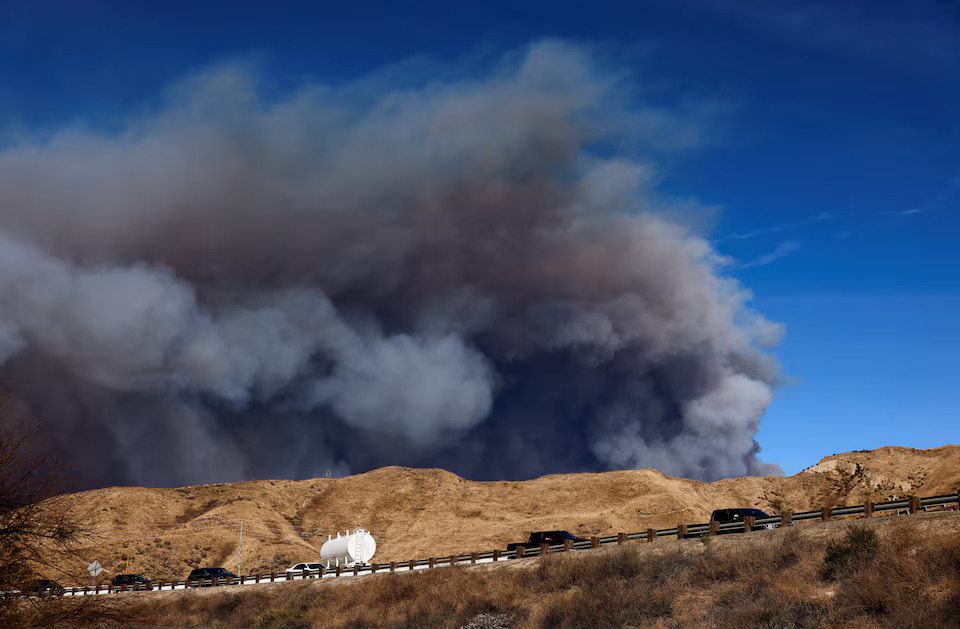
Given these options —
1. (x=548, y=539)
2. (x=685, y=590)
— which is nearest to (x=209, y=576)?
(x=548, y=539)

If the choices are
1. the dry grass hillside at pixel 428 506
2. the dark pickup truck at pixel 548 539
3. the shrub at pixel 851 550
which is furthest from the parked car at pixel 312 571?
the shrub at pixel 851 550

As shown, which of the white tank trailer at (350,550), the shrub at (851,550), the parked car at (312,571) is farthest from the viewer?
the white tank trailer at (350,550)

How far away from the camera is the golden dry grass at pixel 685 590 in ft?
77.7

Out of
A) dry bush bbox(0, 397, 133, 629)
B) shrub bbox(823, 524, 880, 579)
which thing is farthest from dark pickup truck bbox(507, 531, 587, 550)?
dry bush bbox(0, 397, 133, 629)

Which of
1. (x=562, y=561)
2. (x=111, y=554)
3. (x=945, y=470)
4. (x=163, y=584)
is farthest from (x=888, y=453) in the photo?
(x=111, y=554)

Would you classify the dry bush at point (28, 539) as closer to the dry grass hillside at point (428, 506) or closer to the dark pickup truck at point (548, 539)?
the dark pickup truck at point (548, 539)

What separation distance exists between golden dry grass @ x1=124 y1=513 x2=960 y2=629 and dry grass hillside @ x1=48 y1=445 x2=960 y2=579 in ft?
175

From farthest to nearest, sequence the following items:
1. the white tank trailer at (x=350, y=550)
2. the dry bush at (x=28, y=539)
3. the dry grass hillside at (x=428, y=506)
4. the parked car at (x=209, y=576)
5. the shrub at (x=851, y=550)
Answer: the dry grass hillside at (x=428, y=506), the white tank trailer at (x=350, y=550), the parked car at (x=209, y=576), the shrub at (x=851, y=550), the dry bush at (x=28, y=539)

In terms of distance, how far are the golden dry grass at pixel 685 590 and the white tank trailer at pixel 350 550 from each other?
14.1 metres

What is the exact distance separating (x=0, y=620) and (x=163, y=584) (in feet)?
176

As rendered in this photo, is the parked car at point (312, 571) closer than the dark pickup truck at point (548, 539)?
No

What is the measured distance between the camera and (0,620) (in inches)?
531

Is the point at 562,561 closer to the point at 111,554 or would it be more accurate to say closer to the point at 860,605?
the point at 860,605

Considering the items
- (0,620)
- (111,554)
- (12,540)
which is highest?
(111,554)
